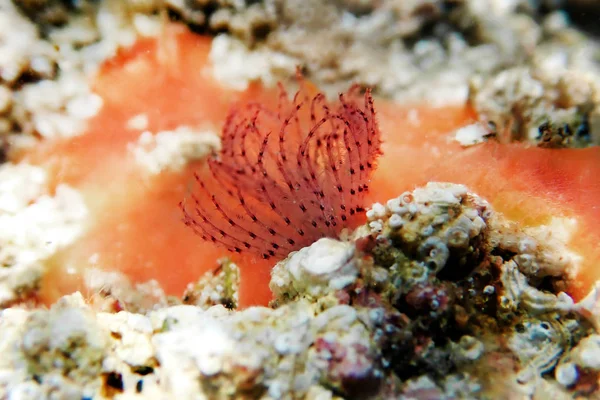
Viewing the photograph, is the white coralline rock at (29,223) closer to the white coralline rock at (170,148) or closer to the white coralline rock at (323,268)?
the white coralline rock at (170,148)

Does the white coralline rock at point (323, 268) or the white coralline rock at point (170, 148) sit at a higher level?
the white coralline rock at point (170, 148)

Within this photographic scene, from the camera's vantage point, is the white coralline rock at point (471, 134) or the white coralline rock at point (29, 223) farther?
the white coralline rock at point (471, 134)

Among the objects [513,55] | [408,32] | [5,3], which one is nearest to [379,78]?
[408,32]

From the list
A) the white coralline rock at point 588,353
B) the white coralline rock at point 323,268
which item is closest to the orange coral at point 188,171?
the white coralline rock at point 588,353

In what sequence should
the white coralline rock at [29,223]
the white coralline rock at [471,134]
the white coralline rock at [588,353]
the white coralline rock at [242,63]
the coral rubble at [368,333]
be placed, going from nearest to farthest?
the coral rubble at [368,333] < the white coralline rock at [588,353] < the white coralline rock at [29,223] < the white coralline rock at [471,134] < the white coralline rock at [242,63]

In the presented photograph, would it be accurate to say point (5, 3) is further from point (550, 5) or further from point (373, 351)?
point (550, 5)

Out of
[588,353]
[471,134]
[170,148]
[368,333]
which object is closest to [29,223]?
[170,148]
